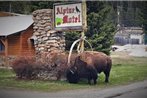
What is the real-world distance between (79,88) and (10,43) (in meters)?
16.0

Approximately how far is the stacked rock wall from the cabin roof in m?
10.3

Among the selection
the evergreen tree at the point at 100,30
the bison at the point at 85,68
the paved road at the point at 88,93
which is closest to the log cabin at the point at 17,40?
the evergreen tree at the point at 100,30

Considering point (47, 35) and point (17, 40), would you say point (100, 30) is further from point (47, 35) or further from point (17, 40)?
point (47, 35)

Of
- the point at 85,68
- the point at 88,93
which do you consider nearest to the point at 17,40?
the point at 85,68

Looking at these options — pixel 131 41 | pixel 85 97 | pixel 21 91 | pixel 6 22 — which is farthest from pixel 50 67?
pixel 131 41

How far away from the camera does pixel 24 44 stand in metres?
29.1

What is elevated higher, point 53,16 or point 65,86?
point 53,16

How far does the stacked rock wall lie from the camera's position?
17.7 m

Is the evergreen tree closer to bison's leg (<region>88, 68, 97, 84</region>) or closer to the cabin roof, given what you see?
the cabin roof

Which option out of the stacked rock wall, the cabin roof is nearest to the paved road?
the stacked rock wall

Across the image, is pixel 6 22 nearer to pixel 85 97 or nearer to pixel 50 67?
pixel 50 67

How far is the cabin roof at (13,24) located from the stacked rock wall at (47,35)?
1026 cm

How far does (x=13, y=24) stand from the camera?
30.1 m

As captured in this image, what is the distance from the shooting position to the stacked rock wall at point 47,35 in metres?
17.7
